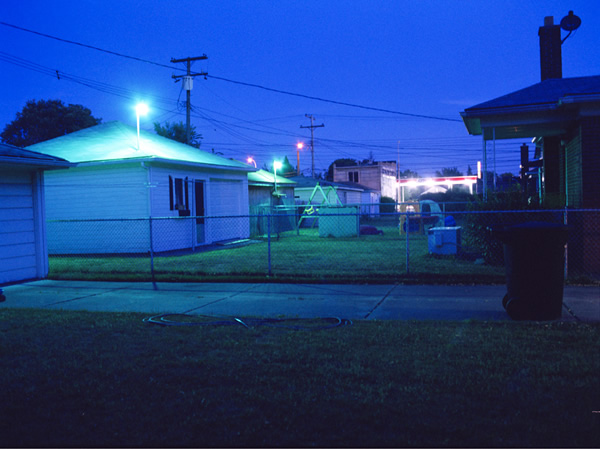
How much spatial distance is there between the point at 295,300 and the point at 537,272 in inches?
144

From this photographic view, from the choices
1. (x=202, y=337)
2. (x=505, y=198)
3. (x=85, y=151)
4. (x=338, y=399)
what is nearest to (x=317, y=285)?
(x=202, y=337)

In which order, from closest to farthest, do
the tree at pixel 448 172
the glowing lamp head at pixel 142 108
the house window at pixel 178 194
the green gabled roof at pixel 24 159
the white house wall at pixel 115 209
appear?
the green gabled roof at pixel 24 159 < the glowing lamp head at pixel 142 108 < the white house wall at pixel 115 209 < the house window at pixel 178 194 < the tree at pixel 448 172

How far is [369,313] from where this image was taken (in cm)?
720

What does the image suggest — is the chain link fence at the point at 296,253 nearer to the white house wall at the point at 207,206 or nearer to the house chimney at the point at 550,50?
the white house wall at the point at 207,206

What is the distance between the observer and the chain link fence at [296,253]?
1023cm

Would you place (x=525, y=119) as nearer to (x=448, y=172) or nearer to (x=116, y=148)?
(x=116, y=148)

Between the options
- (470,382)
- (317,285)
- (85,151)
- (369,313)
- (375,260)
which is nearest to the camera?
(470,382)

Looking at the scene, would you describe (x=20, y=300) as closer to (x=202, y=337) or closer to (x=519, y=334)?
(x=202, y=337)

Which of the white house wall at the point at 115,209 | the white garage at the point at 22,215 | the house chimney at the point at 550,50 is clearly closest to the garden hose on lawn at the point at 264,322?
the white garage at the point at 22,215

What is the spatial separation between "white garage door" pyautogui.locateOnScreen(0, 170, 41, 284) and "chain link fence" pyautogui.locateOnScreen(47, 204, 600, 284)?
2.42 ft

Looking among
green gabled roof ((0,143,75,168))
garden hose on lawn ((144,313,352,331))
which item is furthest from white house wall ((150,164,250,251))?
garden hose on lawn ((144,313,352,331))

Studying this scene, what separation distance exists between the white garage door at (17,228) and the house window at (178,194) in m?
5.53

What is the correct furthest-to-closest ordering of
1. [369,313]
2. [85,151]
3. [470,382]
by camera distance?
1. [85,151]
2. [369,313]
3. [470,382]

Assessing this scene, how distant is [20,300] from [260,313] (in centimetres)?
450
